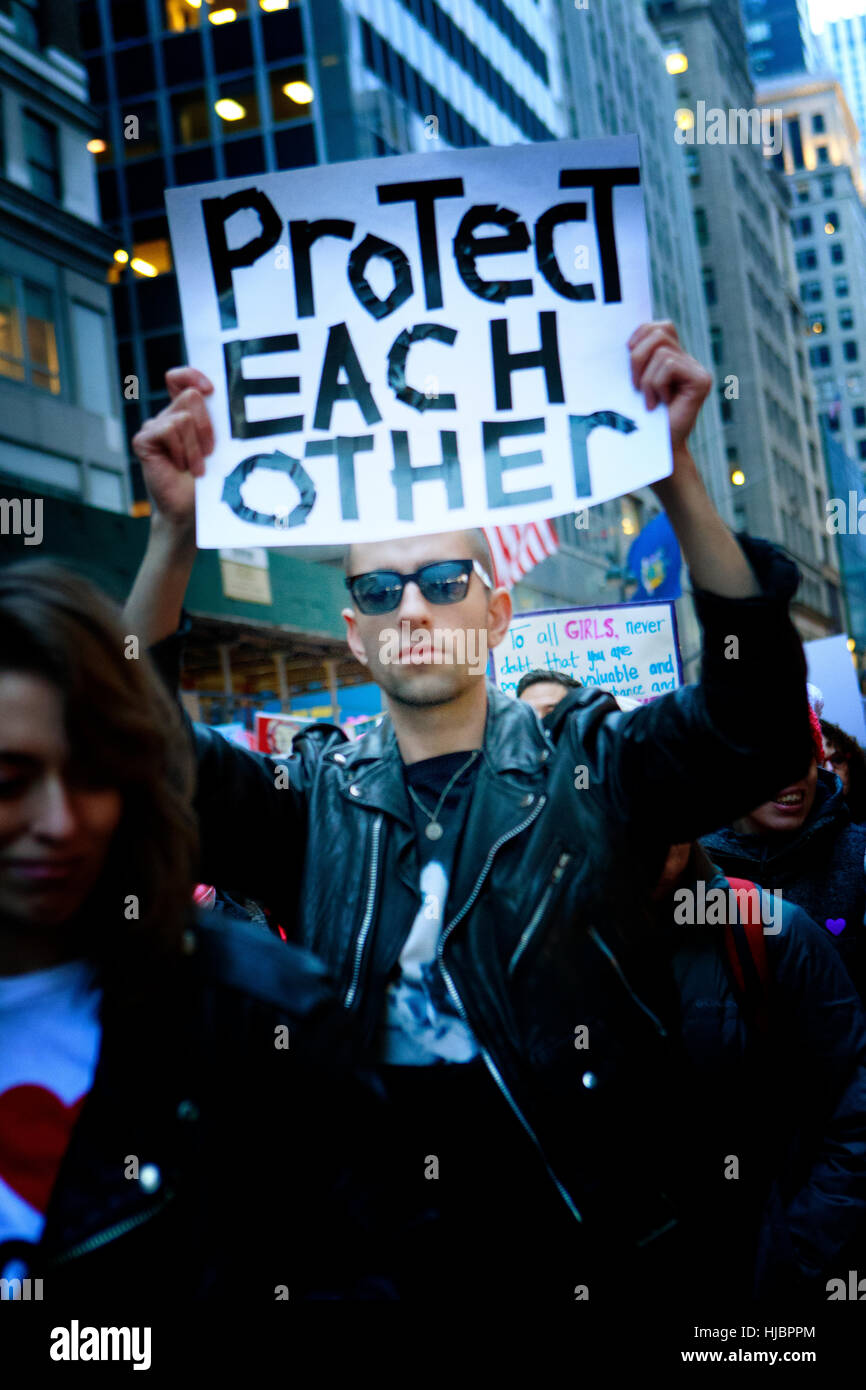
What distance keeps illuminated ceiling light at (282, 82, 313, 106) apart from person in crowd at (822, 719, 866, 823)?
26.9 meters

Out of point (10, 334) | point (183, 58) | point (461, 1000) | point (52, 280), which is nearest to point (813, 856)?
point (461, 1000)

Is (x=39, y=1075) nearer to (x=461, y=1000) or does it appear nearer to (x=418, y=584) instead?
(x=461, y=1000)

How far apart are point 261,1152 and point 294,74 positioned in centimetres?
3128

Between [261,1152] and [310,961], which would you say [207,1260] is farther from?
[310,961]

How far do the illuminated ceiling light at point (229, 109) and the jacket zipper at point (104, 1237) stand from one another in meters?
31.8

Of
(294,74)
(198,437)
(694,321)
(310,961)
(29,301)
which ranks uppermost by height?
(694,321)

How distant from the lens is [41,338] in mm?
19906

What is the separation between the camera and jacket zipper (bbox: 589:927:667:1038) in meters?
2.22

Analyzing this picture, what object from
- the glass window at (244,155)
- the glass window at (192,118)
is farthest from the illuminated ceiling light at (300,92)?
the glass window at (192,118)

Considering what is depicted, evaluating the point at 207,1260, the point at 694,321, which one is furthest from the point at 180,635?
the point at 694,321

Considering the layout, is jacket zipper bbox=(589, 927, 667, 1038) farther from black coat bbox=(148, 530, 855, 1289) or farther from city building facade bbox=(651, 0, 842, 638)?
city building facade bbox=(651, 0, 842, 638)

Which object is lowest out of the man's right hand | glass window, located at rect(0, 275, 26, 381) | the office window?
the man's right hand

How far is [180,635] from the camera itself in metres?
2.25

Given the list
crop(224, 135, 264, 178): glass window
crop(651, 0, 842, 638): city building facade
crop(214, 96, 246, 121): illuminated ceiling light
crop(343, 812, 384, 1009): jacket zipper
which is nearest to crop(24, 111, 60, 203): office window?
crop(224, 135, 264, 178): glass window
